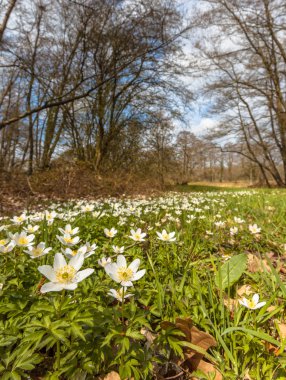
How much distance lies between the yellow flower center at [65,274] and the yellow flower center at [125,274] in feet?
0.64

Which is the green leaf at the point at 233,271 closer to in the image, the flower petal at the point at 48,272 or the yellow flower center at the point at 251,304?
the yellow flower center at the point at 251,304

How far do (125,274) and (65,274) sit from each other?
0.83ft

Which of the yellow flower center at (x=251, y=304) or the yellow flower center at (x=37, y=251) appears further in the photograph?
the yellow flower center at (x=37, y=251)

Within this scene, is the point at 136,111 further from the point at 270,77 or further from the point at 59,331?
the point at 59,331

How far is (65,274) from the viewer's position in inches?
37.2

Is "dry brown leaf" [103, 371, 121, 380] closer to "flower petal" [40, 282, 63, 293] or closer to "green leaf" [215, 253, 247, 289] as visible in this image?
"flower petal" [40, 282, 63, 293]

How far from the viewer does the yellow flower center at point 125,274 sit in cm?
106

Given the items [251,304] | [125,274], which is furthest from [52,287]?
[251,304]

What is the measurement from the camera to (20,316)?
1.08m

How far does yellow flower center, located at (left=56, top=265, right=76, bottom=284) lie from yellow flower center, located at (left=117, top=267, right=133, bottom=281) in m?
0.20

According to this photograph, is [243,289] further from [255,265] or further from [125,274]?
[125,274]

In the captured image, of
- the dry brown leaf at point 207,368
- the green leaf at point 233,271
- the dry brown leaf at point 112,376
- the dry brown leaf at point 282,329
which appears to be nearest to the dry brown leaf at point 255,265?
the green leaf at point 233,271

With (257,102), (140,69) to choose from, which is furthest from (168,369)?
(257,102)

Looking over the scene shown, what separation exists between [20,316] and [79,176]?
338 inches
